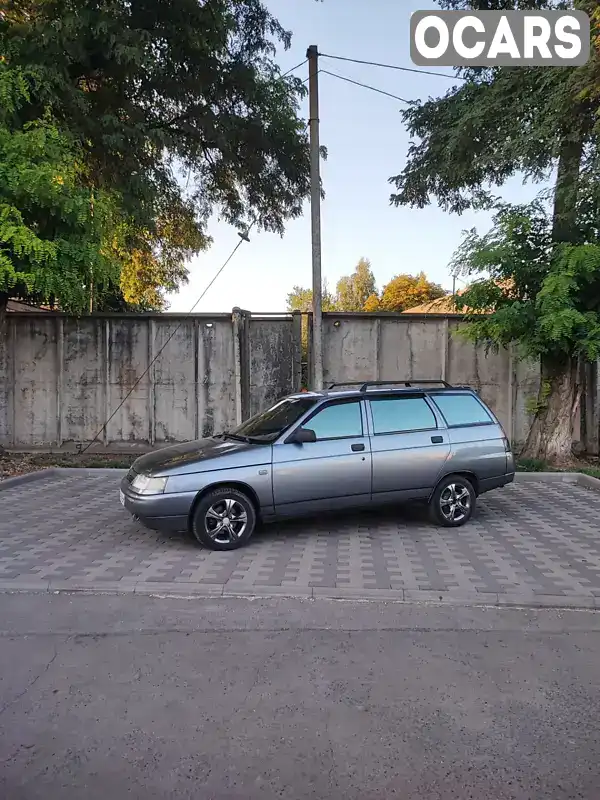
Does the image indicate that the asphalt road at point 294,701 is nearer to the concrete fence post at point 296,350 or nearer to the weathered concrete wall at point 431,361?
the concrete fence post at point 296,350

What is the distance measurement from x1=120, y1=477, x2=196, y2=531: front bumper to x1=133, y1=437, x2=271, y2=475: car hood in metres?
0.25

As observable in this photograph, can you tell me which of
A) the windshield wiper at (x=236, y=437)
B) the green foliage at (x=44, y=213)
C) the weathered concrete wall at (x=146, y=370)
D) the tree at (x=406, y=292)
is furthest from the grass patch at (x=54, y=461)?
the tree at (x=406, y=292)

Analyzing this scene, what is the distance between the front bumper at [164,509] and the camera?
585 cm

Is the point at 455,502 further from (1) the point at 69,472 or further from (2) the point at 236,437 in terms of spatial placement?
(1) the point at 69,472

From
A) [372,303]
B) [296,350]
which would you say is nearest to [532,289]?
[296,350]

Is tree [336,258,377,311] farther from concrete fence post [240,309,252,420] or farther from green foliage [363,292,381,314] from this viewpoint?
concrete fence post [240,309,252,420]

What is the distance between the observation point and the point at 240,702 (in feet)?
10.7

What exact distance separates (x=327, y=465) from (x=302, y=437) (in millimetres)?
430

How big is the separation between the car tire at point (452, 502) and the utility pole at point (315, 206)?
369cm

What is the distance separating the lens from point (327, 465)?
21.0ft

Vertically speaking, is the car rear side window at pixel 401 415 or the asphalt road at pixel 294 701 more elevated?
the car rear side window at pixel 401 415

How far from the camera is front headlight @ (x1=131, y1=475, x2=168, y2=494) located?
19.2 feet

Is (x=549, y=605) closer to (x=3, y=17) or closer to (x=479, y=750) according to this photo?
(x=479, y=750)
